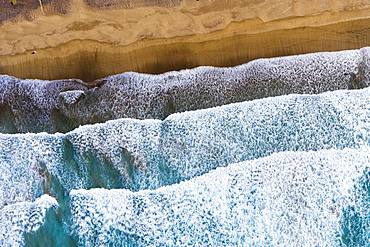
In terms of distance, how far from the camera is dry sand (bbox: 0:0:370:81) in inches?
40.4

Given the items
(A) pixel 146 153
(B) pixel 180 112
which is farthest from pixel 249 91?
(A) pixel 146 153

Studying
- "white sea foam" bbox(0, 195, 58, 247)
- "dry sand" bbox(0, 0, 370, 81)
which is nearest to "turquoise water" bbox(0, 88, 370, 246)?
"white sea foam" bbox(0, 195, 58, 247)

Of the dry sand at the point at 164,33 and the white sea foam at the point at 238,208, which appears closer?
the white sea foam at the point at 238,208

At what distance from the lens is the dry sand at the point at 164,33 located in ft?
3.36

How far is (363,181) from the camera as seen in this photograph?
2.41 feet

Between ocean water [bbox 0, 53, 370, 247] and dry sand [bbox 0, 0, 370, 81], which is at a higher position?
dry sand [bbox 0, 0, 370, 81]

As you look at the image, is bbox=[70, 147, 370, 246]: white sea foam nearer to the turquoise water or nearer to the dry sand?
the turquoise water

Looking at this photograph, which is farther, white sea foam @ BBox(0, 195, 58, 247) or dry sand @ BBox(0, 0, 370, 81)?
dry sand @ BBox(0, 0, 370, 81)

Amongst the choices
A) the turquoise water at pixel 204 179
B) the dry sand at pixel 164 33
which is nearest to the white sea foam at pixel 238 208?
the turquoise water at pixel 204 179

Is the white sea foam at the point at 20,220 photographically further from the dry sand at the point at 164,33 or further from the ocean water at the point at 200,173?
the dry sand at the point at 164,33

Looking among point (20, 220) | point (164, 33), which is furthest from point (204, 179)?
point (164, 33)

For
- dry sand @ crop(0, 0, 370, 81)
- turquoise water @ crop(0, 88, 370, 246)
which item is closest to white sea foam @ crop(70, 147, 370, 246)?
turquoise water @ crop(0, 88, 370, 246)

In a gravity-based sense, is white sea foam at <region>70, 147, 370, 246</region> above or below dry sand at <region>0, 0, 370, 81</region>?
below

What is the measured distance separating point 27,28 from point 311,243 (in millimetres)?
598
